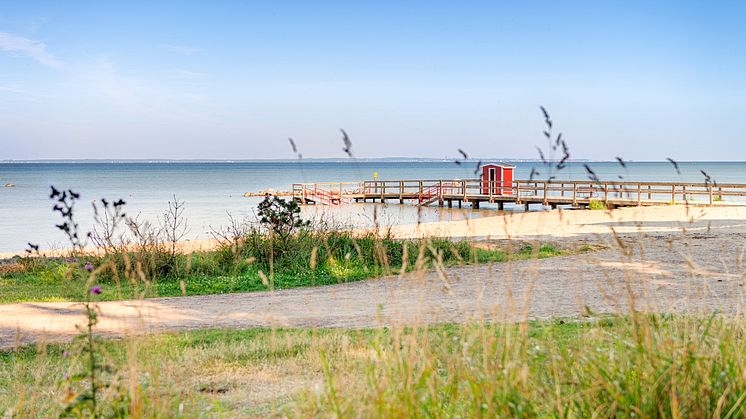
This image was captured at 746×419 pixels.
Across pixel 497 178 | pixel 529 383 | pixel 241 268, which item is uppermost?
pixel 529 383

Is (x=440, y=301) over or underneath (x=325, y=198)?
over

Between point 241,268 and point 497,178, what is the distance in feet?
110

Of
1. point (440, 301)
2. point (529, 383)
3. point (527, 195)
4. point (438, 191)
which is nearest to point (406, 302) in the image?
point (440, 301)

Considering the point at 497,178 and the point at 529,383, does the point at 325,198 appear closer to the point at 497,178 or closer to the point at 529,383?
the point at 497,178

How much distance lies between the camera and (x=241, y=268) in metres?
13.9

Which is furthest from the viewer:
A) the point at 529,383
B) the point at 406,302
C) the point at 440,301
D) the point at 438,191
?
the point at 438,191

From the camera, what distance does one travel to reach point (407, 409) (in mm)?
3518

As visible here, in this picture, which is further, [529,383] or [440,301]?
[440,301]

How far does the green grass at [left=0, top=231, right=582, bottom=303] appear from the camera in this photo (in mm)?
12250

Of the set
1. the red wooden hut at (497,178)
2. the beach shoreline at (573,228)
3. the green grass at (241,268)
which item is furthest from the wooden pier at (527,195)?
the green grass at (241,268)

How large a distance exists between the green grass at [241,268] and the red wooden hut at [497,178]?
2907 centimetres

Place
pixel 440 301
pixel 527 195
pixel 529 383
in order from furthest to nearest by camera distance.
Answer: pixel 527 195, pixel 440 301, pixel 529 383

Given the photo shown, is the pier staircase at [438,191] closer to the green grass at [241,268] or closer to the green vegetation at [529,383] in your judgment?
the green grass at [241,268]

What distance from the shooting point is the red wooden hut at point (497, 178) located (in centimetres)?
4443
